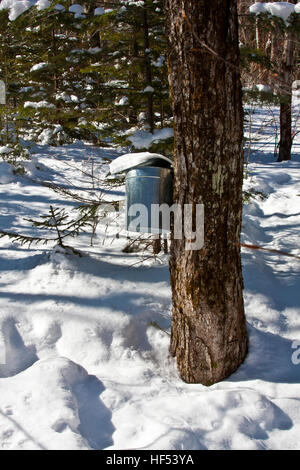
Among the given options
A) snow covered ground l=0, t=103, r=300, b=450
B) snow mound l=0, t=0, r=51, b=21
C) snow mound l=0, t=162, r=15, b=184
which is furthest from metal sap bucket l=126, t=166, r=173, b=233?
snow mound l=0, t=162, r=15, b=184

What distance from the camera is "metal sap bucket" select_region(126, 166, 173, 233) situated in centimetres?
240

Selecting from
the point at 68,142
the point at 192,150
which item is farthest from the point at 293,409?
the point at 68,142

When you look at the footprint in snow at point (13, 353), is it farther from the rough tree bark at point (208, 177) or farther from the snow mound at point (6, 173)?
the snow mound at point (6, 173)

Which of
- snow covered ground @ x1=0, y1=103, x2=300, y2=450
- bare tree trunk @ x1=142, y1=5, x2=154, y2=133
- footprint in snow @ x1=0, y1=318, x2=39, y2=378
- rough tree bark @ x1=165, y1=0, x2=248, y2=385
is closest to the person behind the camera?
snow covered ground @ x1=0, y1=103, x2=300, y2=450

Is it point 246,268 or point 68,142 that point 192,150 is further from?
point 68,142

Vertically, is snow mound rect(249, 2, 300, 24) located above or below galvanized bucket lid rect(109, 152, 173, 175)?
above

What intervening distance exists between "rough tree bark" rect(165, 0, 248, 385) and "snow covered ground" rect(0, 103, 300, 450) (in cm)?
31

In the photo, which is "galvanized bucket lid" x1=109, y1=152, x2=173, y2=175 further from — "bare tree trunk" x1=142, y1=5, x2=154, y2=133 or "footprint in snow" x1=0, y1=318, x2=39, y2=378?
"bare tree trunk" x1=142, y1=5, x2=154, y2=133

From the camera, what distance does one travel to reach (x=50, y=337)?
9.51ft

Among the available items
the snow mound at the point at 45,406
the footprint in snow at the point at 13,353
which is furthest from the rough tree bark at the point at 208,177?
the footprint in snow at the point at 13,353

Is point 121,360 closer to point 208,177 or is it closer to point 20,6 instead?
point 208,177

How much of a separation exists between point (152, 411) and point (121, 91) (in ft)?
11.6

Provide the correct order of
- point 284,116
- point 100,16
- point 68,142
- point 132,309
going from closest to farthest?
1. point 132,309
2. point 100,16
3. point 284,116
4. point 68,142

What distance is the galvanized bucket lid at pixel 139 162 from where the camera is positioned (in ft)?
7.89
